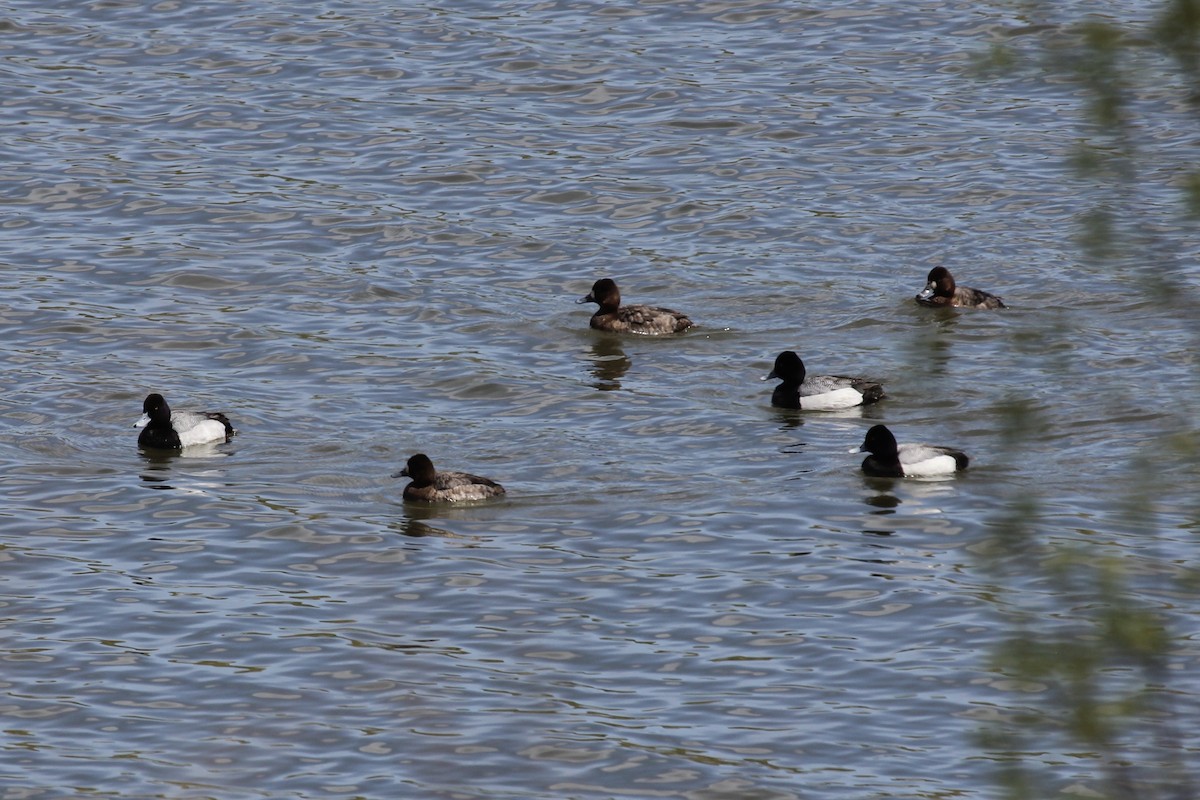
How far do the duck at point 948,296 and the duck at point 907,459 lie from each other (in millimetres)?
4853

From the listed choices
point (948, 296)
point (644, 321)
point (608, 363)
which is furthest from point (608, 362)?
point (948, 296)

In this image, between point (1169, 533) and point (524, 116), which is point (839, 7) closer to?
point (524, 116)

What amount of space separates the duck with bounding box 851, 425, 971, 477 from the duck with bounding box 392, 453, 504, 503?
11.6 feet

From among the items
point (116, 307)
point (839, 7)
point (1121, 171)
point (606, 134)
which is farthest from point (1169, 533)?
point (839, 7)

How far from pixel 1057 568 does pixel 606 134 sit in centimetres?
2383

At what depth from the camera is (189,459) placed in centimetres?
1759

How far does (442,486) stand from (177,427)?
3.37m

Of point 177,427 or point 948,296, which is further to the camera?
point 948,296

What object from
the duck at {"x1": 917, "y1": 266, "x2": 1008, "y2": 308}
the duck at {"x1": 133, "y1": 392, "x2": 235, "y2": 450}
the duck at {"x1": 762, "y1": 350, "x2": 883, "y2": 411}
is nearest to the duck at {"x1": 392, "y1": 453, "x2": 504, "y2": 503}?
the duck at {"x1": 133, "y1": 392, "x2": 235, "y2": 450}

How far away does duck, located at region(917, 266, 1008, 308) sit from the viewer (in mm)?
21344

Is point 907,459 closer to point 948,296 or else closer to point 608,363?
point 948,296

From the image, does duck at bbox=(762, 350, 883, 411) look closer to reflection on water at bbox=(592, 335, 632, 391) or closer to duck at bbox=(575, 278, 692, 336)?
reflection on water at bbox=(592, 335, 632, 391)

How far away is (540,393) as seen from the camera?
19609 millimetres

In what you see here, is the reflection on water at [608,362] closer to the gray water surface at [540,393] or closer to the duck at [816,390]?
the gray water surface at [540,393]
